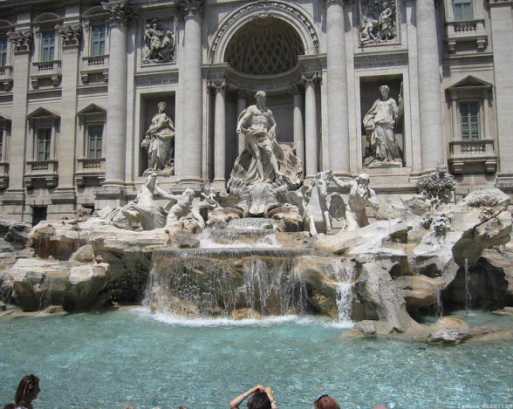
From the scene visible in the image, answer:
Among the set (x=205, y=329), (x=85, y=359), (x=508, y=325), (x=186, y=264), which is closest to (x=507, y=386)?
(x=508, y=325)

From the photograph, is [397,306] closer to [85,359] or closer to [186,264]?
[186,264]

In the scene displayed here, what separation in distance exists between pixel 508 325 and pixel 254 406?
770cm

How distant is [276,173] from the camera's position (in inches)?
645

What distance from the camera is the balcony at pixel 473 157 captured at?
54.2 feet

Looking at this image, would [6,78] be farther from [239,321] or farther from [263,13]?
[239,321]

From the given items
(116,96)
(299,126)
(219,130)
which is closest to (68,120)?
(116,96)

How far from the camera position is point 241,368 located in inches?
244

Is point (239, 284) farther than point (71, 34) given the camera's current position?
No

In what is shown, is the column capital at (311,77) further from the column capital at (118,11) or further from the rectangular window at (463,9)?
the column capital at (118,11)

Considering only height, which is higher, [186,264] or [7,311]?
[186,264]

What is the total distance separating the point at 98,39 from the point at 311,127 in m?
11.4

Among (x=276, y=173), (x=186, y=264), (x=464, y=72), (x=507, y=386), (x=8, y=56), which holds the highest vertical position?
(x=8, y=56)

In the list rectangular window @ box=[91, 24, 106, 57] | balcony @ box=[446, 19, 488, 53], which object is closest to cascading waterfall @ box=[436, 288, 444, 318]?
balcony @ box=[446, 19, 488, 53]

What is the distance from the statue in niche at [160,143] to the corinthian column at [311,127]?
576cm
